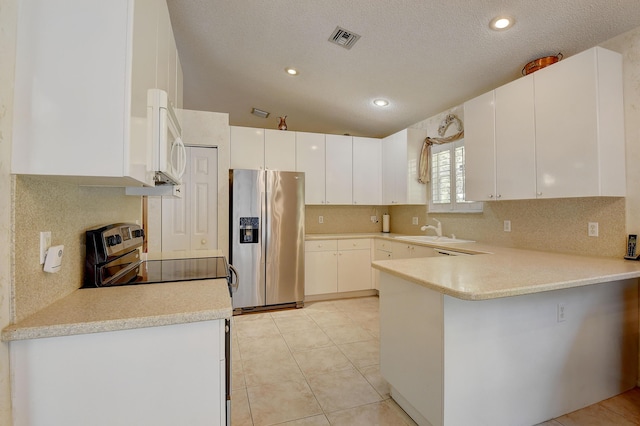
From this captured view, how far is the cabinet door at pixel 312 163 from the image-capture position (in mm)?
4039

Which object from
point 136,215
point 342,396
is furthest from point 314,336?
point 136,215

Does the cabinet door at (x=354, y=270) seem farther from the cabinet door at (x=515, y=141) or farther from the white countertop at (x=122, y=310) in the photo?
the white countertop at (x=122, y=310)

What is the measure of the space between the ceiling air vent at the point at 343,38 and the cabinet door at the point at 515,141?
1348mm

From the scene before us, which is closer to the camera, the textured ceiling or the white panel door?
the textured ceiling

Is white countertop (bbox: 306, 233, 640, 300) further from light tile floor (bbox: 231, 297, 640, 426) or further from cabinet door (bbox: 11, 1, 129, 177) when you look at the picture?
cabinet door (bbox: 11, 1, 129, 177)

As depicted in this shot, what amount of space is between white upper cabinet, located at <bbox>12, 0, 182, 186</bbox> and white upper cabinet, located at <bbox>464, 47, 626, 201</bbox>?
2632 mm

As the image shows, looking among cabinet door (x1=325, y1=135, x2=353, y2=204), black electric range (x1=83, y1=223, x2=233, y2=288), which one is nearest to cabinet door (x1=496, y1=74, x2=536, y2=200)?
cabinet door (x1=325, y1=135, x2=353, y2=204)

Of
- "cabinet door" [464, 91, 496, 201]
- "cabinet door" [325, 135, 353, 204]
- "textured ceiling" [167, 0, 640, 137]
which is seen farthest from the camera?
"cabinet door" [325, 135, 353, 204]

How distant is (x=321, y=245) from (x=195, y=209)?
1.65 m

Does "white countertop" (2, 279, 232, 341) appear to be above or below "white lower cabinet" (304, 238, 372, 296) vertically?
above

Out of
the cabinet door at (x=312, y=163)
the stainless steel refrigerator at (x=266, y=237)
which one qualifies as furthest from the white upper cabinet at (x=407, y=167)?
the stainless steel refrigerator at (x=266, y=237)

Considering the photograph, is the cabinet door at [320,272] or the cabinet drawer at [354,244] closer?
the cabinet door at [320,272]

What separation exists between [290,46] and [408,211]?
2.80 m

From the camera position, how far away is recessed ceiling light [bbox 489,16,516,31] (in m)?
2.12
